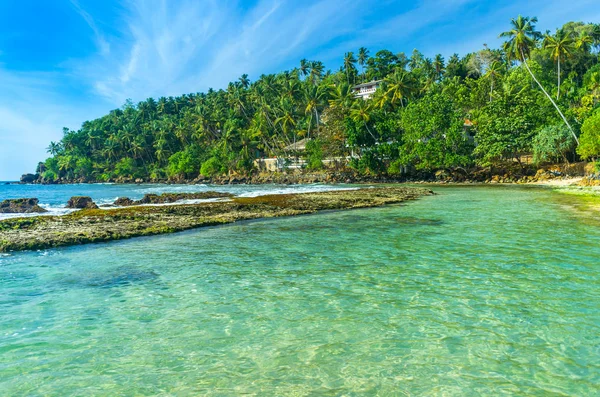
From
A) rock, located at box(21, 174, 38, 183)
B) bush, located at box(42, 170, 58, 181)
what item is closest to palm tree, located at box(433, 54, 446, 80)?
bush, located at box(42, 170, 58, 181)

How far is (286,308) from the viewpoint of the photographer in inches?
265

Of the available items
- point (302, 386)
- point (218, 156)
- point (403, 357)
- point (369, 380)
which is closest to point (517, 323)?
point (403, 357)

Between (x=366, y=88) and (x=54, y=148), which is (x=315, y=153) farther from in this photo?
(x=54, y=148)

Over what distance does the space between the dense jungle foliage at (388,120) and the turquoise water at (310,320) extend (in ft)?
123

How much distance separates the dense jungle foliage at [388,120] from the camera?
Answer: 45688 millimetres

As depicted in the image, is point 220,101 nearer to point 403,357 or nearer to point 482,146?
point 482,146

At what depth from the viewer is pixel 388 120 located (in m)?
58.2

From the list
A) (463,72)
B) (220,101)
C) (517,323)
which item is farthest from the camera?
(220,101)

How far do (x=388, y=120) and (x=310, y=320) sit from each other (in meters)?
55.9

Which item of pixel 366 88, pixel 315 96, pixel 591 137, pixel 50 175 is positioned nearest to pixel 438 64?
pixel 366 88

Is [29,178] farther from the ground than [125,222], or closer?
farther from the ground

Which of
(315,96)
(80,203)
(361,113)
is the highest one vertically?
(315,96)

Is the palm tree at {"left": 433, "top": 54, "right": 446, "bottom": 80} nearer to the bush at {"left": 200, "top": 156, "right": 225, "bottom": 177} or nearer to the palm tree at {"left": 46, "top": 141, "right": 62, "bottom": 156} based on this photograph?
the bush at {"left": 200, "top": 156, "right": 225, "bottom": 177}

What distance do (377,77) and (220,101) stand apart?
4048 centimetres
